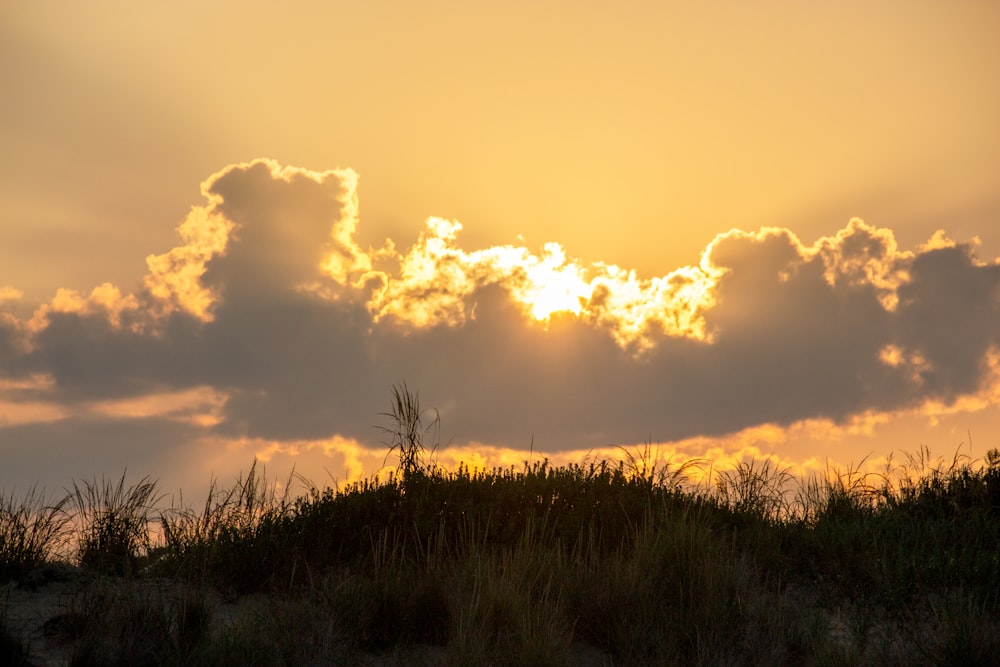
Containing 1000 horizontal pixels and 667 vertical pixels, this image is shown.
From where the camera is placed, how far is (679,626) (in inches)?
394

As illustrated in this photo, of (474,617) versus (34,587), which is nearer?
(474,617)

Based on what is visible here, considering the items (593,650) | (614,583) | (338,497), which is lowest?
(593,650)

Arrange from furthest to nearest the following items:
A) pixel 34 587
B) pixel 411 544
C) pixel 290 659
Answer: pixel 411 544 < pixel 34 587 < pixel 290 659

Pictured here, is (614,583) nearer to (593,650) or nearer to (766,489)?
(593,650)

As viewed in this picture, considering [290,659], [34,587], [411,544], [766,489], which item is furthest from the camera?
[766,489]

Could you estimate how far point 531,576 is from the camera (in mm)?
11062

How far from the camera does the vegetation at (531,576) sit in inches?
380

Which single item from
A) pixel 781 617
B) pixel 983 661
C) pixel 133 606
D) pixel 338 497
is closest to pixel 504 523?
pixel 338 497

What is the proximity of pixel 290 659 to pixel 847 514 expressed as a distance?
9513mm

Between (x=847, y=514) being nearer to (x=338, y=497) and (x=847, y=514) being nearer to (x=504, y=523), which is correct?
(x=504, y=523)

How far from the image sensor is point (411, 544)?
41.7ft

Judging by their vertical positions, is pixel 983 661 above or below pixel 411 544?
below

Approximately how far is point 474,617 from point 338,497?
432 cm

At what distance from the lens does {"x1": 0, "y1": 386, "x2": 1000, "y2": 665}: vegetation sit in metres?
9.66
